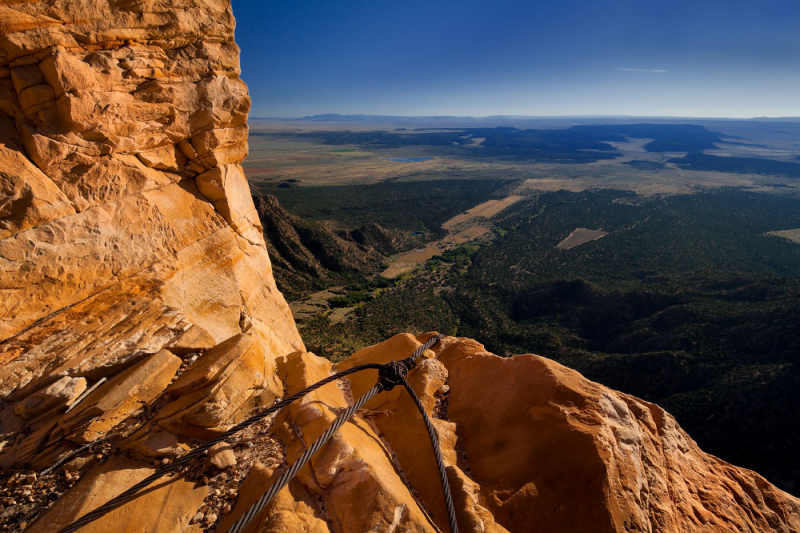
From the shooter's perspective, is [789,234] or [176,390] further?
[789,234]

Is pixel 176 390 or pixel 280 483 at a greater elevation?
pixel 280 483

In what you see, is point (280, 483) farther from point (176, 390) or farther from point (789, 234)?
point (789, 234)

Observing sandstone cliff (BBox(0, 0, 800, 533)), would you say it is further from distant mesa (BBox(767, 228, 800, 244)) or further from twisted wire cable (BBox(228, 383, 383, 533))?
distant mesa (BBox(767, 228, 800, 244))

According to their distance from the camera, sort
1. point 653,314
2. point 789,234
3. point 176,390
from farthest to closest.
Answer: point 789,234 → point 653,314 → point 176,390

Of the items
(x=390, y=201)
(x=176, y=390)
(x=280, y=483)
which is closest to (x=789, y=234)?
(x=390, y=201)

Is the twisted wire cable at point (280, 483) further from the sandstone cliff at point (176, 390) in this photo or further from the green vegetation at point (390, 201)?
the green vegetation at point (390, 201)

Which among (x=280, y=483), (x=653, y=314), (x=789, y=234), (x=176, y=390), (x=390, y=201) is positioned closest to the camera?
(x=280, y=483)

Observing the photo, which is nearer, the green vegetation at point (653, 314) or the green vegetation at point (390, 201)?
the green vegetation at point (653, 314)

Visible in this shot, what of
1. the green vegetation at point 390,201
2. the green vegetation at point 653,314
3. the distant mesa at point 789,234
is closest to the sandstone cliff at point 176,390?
the green vegetation at point 653,314

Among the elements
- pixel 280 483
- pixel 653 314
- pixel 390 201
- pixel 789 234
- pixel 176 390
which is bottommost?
pixel 789 234
